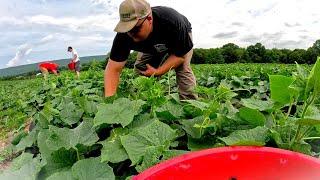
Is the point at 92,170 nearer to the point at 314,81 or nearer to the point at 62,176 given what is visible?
the point at 62,176

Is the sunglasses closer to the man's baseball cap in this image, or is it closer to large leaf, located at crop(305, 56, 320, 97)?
the man's baseball cap

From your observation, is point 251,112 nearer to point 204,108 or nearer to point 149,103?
point 204,108

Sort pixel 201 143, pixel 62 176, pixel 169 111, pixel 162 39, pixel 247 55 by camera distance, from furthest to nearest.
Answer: pixel 247 55
pixel 162 39
pixel 169 111
pixel 201 143
pixel 62 176

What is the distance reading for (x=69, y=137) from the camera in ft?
6.30

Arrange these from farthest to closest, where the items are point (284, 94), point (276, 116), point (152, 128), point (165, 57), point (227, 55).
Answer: point (227, 55)
point (165, 57)
point (276, 116)
point (152, 128)
point (284, 94)

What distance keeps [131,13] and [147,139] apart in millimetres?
2151

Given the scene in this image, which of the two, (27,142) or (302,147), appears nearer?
(302,147)

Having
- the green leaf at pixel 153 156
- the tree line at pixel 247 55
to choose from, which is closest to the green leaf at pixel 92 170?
the green leaf at pixel 153 156

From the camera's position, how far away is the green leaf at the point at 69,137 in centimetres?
186

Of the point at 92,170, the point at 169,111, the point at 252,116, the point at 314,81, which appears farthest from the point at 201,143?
the point at 314,81

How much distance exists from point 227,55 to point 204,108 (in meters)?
40.5

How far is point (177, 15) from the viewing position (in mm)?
4406

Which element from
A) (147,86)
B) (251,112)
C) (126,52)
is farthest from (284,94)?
(126,52)

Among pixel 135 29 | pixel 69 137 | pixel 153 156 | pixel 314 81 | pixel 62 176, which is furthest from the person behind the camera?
pixel 135 29
